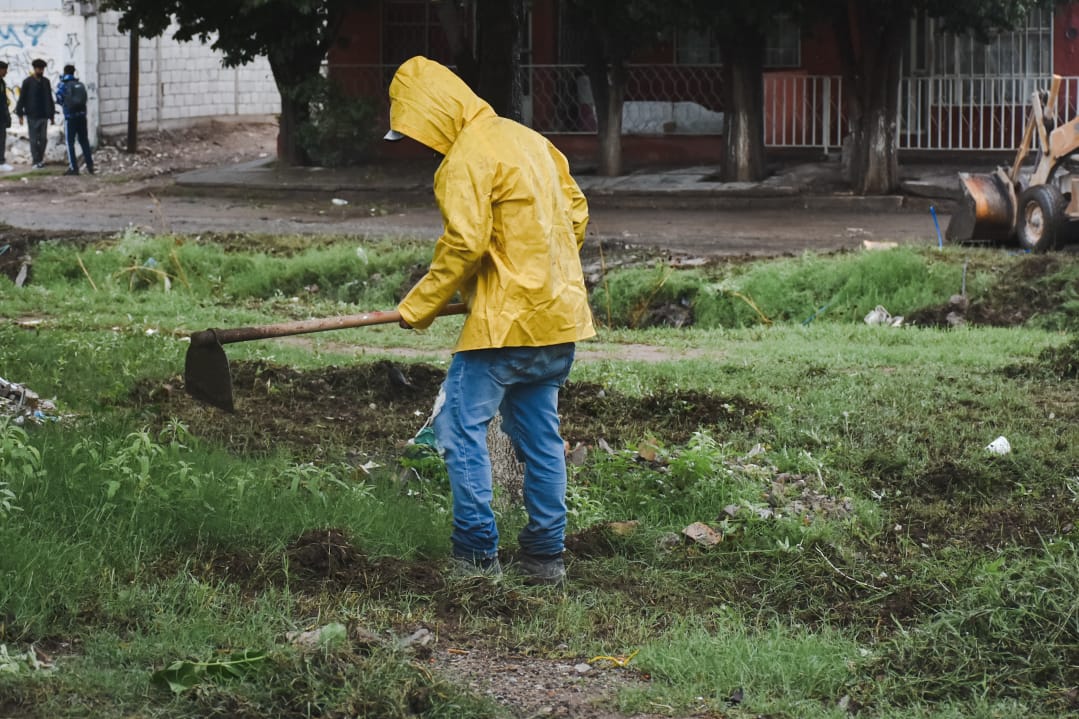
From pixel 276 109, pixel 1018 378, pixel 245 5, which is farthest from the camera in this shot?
pixel 276 109

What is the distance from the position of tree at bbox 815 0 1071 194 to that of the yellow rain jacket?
1474 cm

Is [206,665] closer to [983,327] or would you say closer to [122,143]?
[983,327]

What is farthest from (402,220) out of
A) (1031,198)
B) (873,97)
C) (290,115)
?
(1031,198)

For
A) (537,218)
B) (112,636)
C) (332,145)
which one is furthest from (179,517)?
(332,145)

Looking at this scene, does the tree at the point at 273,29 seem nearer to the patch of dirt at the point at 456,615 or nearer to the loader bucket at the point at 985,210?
the loader bucket at the point at 985,210

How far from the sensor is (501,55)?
24.5ft

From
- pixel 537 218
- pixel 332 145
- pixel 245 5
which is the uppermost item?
pixel 245 5

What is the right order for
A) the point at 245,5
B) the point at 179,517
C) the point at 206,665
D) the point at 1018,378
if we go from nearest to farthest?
the point at 206,665 → the point at 179,517 → the point at 1018,378 → the point at 245,5

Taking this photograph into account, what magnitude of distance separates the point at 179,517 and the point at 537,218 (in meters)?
1.70

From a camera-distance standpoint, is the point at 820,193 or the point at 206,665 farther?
the point at 820,193

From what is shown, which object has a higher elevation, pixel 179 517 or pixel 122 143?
pixel 122 143

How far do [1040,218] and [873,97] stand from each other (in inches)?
228

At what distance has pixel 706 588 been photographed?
5.48 meters

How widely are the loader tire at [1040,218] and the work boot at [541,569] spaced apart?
9.82 metres
